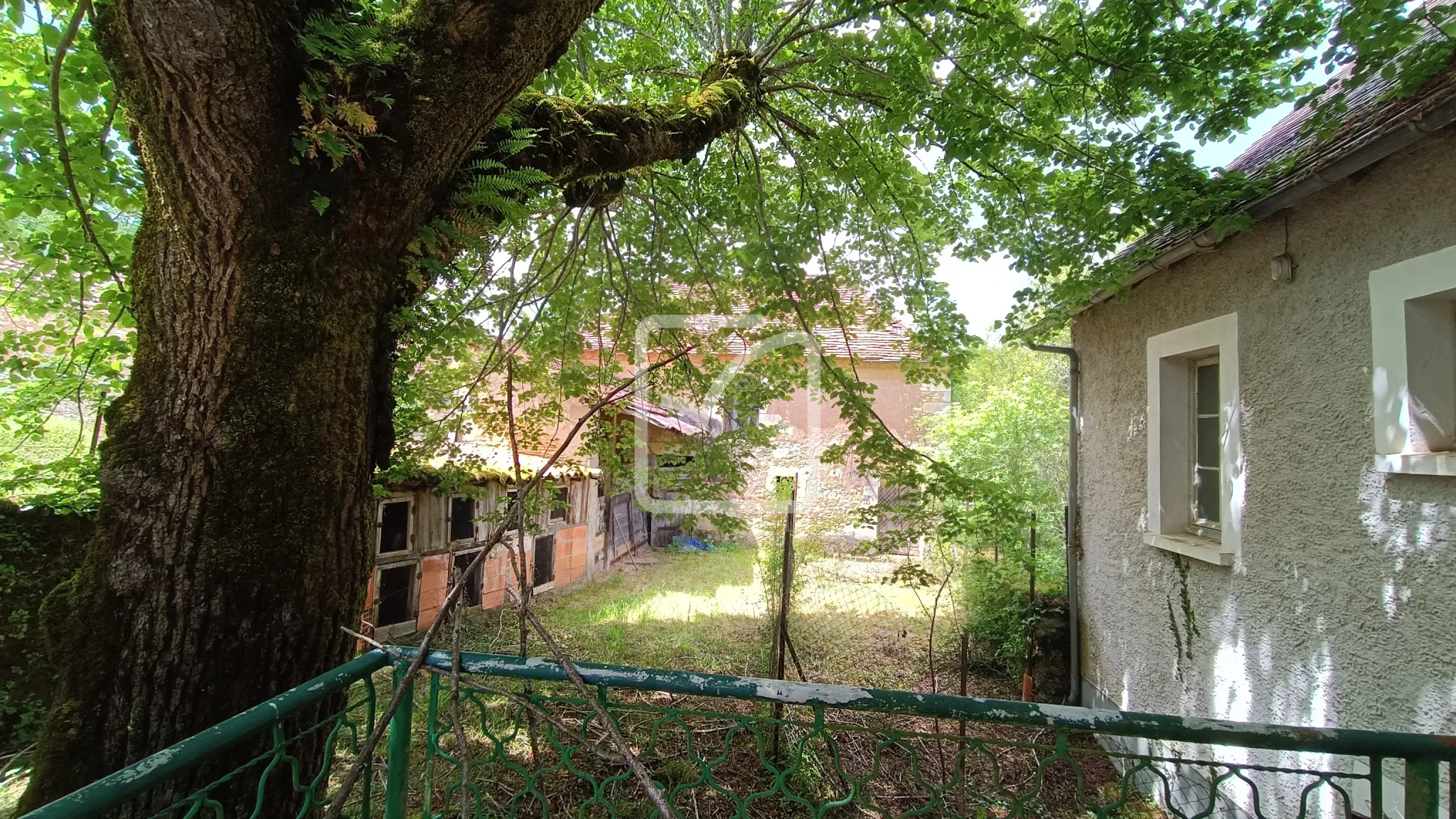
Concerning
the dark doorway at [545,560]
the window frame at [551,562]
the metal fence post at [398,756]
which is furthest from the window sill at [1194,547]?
the dark doorway at [545,560]

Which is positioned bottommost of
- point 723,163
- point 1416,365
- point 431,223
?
point 1416,365

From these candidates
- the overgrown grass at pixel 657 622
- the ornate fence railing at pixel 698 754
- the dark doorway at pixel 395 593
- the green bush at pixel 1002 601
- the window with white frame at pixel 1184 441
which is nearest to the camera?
the ornate fence railing at pixel 698 754

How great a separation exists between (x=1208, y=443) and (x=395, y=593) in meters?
7.14

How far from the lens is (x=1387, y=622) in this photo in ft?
7.61

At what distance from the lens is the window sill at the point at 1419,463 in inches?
80.6

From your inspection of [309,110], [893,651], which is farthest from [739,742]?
[309,110]

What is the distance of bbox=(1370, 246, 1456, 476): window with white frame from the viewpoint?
2.15 m

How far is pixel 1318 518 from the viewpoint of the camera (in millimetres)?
2641

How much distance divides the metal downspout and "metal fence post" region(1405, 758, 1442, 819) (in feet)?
13.2

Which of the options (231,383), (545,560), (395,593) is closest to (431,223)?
(231,383)

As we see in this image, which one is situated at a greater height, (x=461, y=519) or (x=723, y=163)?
(x=723, y=163)

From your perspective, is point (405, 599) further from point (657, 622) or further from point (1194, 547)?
point (1194, 547)

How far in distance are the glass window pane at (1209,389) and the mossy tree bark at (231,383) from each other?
420cm

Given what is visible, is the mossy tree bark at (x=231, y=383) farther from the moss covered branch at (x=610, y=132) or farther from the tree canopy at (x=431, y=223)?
the moss covered branch at (x=610, y=132)
